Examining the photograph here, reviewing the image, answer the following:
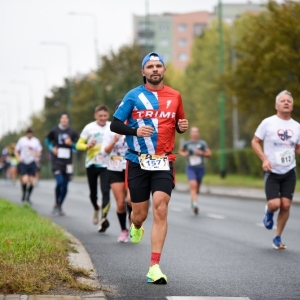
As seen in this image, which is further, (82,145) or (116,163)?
(82,145)

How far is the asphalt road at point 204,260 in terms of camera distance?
8.11 m

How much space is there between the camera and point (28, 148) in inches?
952

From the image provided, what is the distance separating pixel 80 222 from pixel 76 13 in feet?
116

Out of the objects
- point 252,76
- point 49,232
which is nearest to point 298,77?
point 252,76

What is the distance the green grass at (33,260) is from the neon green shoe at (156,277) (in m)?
0.69

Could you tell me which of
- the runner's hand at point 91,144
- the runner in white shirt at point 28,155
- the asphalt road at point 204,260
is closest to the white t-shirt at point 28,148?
the runner in white shirt at point 28,155

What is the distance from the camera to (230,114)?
76.4 m

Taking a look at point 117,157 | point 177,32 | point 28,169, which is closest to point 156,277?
point 117,157

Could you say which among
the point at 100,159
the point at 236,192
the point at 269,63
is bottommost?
the point at 236,192

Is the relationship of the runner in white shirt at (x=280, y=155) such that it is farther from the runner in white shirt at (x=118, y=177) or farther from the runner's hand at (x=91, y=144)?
the runner's hand at (x=91, y=144)

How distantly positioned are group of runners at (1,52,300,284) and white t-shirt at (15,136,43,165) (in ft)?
13.8

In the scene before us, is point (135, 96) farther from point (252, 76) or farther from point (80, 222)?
point (252, 76)

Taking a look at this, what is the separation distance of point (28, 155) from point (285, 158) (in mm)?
13373

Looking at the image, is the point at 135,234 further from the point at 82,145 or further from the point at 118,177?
the point at 82,145
